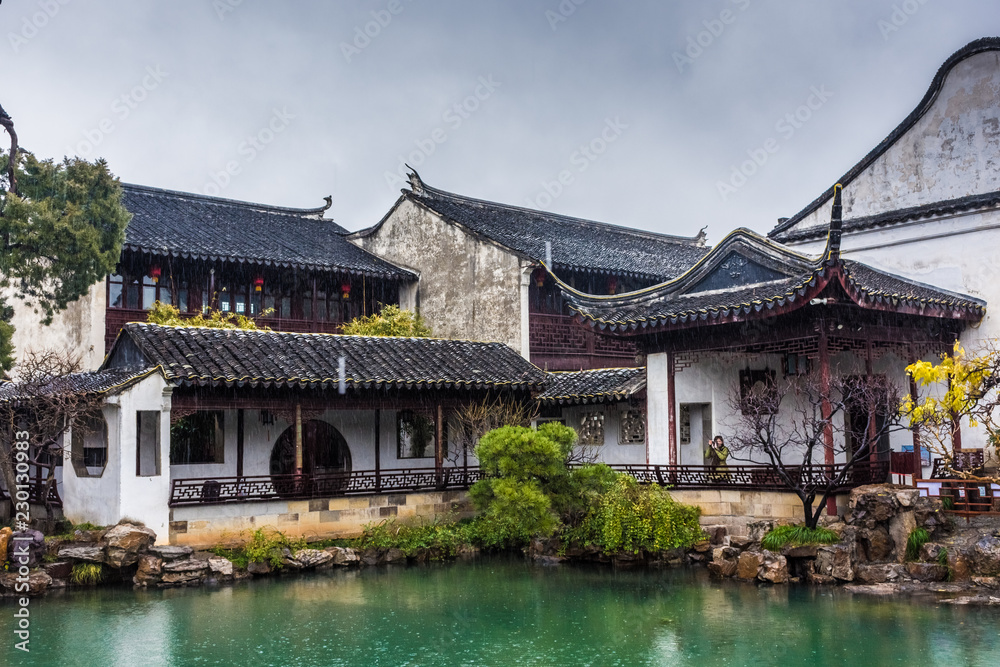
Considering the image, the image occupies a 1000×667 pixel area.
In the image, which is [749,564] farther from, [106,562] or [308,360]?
[106,562]

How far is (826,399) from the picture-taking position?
1496 cm

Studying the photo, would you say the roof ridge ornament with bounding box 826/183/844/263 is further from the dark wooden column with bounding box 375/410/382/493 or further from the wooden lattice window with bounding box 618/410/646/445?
the dark wooden column with bounding box 375/410/382/493

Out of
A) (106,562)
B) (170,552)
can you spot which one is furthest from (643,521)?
(106,562)

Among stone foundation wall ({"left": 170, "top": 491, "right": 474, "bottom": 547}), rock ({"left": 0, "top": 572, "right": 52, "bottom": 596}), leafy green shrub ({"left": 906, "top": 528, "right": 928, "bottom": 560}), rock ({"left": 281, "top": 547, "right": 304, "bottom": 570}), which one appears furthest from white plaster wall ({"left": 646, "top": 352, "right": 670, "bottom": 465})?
rock ({"left": 0, "top": 572, "right": 52, "bottom": 596})

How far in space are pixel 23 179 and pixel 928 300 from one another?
14.0 m

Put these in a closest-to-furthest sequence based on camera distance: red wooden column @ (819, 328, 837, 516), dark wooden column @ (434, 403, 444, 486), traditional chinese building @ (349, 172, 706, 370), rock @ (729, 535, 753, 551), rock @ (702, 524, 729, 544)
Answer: rock @ (729, 535, 753, 551) < red wooden column @ (819, 328, 837, 516) < rock @ (702, 524, 729, 544) < dark wooden column @ (434, 403, 444, 486) < traditional chinese building @ (349, 172, 706, 370)

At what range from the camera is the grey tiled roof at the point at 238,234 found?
2220 cm

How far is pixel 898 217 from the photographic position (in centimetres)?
1789

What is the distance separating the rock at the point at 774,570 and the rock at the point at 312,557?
21.7 feet

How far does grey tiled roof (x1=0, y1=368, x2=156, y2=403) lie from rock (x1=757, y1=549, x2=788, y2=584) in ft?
30.8

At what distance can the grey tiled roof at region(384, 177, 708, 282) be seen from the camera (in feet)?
79.9

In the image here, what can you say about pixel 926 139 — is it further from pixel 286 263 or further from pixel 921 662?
pixel 286 263

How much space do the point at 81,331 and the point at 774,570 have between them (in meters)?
14.9

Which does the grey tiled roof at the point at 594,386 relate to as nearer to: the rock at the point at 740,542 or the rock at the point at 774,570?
the rock at the point at 740,542
